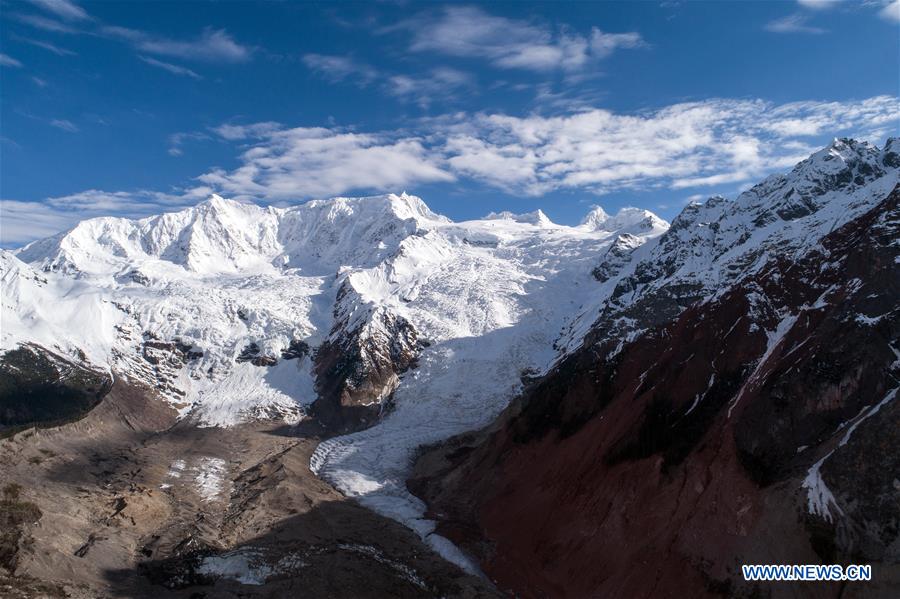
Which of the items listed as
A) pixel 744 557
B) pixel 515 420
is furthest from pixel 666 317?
pixel 744 557

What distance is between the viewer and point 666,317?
55.0 meters

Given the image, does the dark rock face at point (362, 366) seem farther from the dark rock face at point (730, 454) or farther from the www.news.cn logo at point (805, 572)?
the www.news.cn logo at point (805, 572)

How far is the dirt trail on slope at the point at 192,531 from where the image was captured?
107 feet

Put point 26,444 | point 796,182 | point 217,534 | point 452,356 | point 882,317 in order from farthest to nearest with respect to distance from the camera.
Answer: point 452,356 < point 796,182 < point 26,444 < point 217,534 < point 882,317

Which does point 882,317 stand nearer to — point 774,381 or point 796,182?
point 774,381

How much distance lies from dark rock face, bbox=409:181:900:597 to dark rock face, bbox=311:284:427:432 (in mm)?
37199

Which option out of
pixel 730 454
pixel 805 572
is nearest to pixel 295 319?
pixel 730 454

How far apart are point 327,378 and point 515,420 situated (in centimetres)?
4739

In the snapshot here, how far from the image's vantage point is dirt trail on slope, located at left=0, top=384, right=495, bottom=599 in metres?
32.8

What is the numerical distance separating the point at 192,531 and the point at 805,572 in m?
35.2

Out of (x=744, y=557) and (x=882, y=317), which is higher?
(x=882, y=317)

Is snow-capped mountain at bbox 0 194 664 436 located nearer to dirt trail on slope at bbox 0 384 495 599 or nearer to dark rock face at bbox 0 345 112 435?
dark rock face at bbox 0 345 112 435

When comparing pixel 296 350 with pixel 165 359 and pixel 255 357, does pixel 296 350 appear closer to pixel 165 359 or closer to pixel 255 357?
pixel 255 357

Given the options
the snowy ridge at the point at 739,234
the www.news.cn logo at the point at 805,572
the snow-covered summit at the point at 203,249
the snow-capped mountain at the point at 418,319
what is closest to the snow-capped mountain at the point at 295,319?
the snow-capped mountain at the point at 418,319
